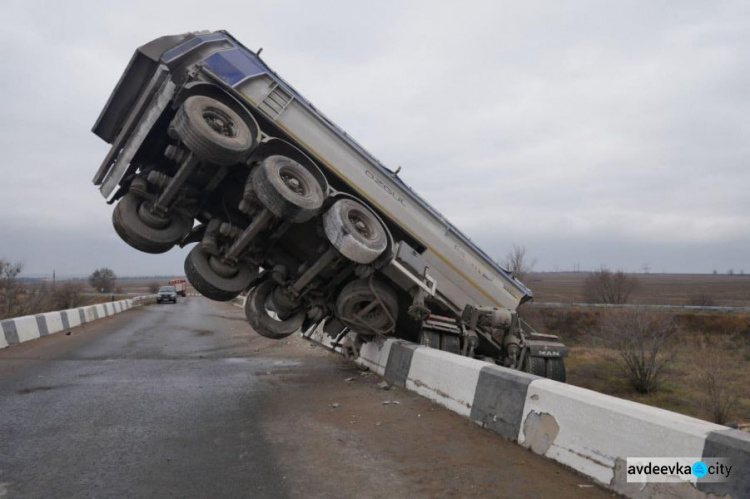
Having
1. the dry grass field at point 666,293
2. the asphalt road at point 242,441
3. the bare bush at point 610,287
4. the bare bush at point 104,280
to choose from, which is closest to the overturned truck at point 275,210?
the asphalt road at point 242,441

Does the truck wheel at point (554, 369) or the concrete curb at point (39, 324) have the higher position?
the truck wheel at point (554, 369)

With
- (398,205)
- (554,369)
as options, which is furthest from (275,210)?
(554,369)

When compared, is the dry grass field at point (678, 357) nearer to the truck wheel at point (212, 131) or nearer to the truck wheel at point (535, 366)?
the truck wheel at point (535, 366)

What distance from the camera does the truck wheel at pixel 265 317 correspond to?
23.8ft

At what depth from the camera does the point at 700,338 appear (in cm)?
2258

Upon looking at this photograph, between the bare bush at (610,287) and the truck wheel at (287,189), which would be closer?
the truck wheel at (287,189)

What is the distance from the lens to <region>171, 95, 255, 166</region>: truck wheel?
5.57m

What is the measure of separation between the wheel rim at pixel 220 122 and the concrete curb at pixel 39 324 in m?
7.10

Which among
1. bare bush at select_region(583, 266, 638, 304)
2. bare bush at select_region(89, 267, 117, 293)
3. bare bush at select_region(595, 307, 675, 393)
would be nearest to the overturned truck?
bare bush at select_region(595, 307, 675, 393)

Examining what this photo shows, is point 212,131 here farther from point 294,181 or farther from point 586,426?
point 586,426

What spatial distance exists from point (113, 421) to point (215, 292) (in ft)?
7.46

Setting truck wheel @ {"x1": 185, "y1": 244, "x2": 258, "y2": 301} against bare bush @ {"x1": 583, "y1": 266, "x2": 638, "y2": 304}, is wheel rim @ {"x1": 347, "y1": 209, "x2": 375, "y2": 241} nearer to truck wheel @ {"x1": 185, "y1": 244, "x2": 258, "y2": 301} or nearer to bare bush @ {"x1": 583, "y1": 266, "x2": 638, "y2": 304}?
truck wheel @ {"x1": 185, "y1": 244, "x2": 258, "y2": 301}

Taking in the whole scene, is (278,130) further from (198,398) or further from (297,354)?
(297,354)

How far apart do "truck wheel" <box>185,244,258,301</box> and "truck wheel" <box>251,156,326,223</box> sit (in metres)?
1.32
